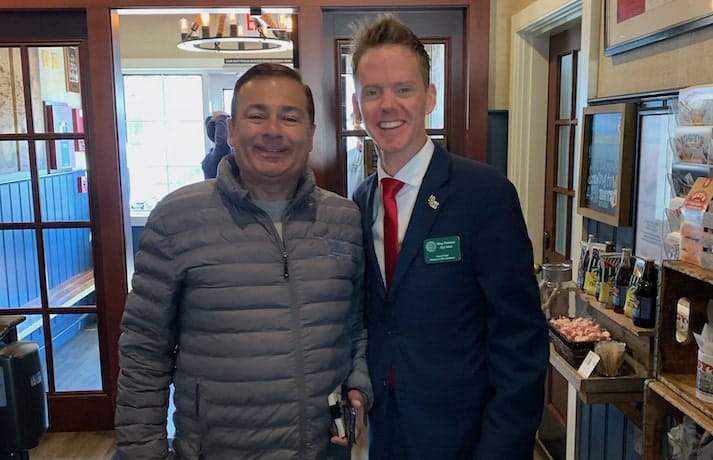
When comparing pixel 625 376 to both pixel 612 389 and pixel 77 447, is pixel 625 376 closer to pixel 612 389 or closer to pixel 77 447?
pixel 612 389

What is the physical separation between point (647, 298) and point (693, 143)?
1.45ft

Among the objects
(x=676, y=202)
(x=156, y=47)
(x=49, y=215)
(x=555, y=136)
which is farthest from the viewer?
(x=156, y=47)

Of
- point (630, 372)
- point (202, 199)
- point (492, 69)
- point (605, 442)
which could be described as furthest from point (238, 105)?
point (492, 69)

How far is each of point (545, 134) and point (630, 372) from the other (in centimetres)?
144

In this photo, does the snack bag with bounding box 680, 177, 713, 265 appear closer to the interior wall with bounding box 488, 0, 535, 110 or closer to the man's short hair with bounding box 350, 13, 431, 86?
the man's short hair with bounding box 350, 13, 431, 86

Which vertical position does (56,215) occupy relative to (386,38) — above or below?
below

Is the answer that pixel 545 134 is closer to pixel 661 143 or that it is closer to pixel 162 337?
pixel 661 143

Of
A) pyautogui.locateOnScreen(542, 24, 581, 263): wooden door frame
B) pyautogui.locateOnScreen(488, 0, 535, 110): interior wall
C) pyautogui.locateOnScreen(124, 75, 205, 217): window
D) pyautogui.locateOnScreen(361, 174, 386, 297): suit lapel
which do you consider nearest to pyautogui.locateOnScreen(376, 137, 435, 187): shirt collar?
pyautogui.locateOnScreen(361, 174, 386, 297): suit lapel

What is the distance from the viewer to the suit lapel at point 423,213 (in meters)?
1.29

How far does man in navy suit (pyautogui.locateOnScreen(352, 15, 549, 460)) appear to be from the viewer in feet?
4.14

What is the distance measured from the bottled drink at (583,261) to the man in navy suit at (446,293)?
2.77 feet

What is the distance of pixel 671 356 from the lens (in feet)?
4.67

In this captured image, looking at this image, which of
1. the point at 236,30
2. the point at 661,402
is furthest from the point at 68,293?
the point at 661,402

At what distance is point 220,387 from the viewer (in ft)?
4.12
